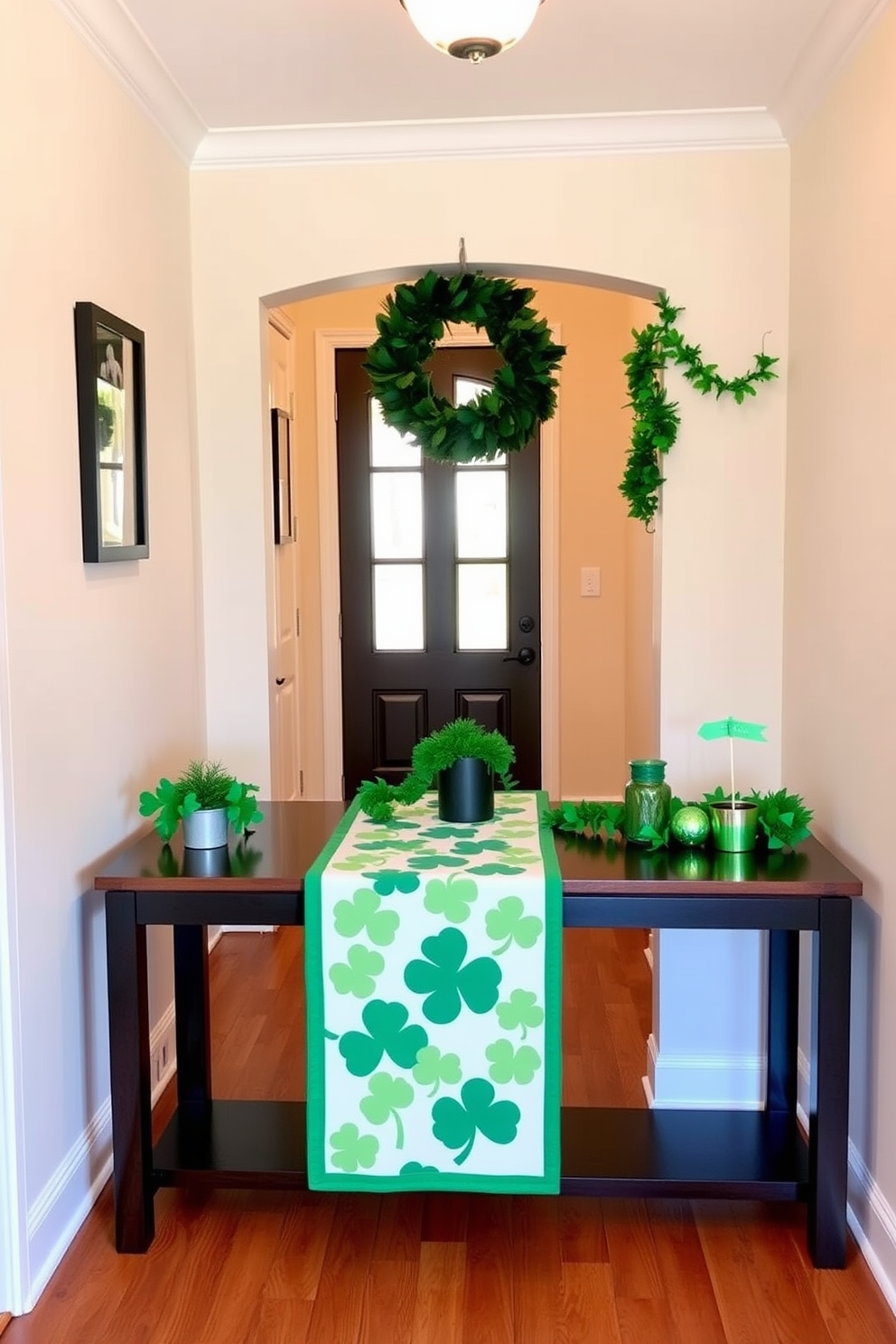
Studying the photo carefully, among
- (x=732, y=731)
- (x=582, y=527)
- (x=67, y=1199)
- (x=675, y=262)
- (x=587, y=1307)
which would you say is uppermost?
(x=675, y=262)

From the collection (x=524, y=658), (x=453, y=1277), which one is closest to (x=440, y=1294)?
(x=453, y=1277)

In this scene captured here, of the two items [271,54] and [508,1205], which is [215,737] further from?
[271,54]

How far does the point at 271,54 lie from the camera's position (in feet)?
8.23

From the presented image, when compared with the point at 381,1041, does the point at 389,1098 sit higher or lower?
lower

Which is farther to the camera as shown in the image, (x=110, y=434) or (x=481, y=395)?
(x=481, y=395)

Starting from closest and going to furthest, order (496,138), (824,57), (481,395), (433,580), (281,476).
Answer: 1. (824,57)
2. (481,395)
3. (496,138)
4. (281,476)
5. (433,580)

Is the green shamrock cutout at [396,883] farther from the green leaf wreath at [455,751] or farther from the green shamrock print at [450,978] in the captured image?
the green leaf wreath at [455,751]

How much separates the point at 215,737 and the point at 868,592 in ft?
5.79

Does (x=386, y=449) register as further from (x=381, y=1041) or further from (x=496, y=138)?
(x=381, y=1041)

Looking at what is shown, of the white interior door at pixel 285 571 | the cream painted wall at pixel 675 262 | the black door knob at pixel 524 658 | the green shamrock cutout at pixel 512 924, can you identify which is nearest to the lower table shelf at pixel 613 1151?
the green shamrock cutout at pixel 512 924

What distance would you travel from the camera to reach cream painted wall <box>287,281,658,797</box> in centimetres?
511

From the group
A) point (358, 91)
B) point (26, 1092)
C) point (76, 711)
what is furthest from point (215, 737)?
point (358, 91)

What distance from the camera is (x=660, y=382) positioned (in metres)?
2.91

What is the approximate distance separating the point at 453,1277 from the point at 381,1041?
0.50m
